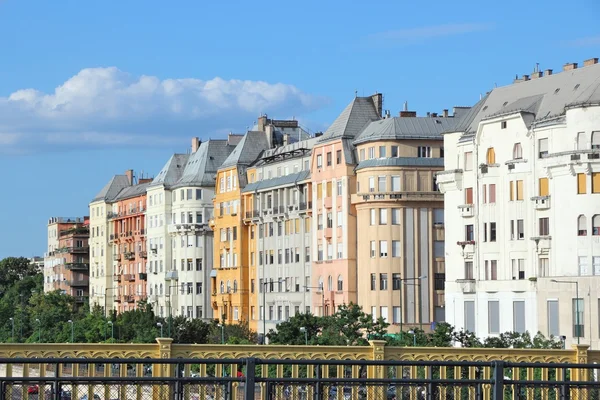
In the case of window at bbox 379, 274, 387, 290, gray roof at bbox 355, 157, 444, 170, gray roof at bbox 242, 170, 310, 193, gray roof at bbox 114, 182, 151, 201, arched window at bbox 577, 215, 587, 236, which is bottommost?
window at bbox 379, 274, 387, 290

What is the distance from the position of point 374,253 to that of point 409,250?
115 inches

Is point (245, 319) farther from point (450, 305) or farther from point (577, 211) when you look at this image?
point (577, 211)

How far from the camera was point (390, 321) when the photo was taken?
402 feet

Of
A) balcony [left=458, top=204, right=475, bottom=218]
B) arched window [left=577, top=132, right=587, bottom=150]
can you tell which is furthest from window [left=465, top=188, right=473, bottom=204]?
arched window [left=577, top=132, right=587, bottom=150]

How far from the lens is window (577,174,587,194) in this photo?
9712 cm

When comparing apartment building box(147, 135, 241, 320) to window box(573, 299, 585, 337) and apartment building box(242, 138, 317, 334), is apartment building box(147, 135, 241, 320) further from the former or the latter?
window box(573, 299, 585, 337)

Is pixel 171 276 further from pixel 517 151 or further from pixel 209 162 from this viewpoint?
pixel 517 151

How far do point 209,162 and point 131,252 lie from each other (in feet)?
88.5

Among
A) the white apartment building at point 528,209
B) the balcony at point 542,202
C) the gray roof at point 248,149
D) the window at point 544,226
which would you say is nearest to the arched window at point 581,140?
the white apartment building at point 528,209

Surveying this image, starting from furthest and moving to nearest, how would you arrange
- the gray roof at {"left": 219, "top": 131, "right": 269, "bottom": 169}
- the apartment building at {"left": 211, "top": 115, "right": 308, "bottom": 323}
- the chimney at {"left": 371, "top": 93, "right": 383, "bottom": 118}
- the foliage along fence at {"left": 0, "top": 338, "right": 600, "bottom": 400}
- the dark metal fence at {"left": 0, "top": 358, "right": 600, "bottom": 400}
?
the gray roof at {"left": 219, "top": 131, "right": 269, "bottom": 169} < the apartment building at {"left": 211, "top": 115, "right": 308, "bottom": 323} < the chimney at {"left": 371, "top": 93, "right": 383, "bottom": 118} < the foliage along fence at {"left": 0, "top": 338, "right": 600, "bottom": 400} < the dark metal fence at {"left": 0, "top": 358, "right": 600, "bottom": 400}

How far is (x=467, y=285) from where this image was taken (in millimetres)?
107750

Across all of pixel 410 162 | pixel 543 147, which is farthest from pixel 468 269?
pixel 410 162

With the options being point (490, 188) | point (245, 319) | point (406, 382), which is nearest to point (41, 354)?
point (406, 382)

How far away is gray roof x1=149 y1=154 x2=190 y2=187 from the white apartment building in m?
68.5
